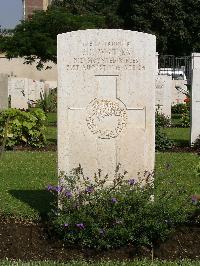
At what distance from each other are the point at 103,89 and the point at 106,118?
29 cm

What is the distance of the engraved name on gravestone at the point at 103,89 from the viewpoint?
22.1ft

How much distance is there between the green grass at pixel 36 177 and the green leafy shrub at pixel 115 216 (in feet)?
1.22

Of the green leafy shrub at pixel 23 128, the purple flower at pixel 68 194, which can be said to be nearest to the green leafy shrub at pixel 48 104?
the green leafy shrub at pixel 23 128

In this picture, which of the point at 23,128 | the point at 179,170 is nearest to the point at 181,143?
the point at 23,128

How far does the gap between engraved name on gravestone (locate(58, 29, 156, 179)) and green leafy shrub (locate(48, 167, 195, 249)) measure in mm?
425

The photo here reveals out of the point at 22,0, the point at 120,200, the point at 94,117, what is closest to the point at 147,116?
the point at 94,117

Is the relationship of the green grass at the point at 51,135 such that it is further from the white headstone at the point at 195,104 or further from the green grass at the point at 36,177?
the white headstone at the point at 195,104

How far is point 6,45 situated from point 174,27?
21407mm

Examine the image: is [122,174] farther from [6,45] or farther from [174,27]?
[174,27]

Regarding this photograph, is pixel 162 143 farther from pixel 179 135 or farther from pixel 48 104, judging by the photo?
pixel 48 104

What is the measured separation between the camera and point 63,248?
249 inches

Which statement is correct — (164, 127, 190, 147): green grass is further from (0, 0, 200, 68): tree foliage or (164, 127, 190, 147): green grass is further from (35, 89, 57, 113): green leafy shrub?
(0, 0, 200, 68): tree foliage

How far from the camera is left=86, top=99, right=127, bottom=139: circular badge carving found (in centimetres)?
679

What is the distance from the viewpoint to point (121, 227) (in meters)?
6.18
